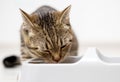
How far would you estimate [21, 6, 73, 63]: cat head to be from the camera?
720 mm

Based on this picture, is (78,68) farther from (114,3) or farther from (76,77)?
(114,3)

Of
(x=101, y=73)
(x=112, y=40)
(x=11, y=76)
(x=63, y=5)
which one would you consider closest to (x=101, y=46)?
(x=112, y=40)

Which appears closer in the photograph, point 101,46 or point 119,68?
point 119,68

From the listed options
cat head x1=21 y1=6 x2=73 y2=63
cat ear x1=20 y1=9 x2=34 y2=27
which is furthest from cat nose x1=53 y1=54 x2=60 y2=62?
cat ear x1=20 y1=9 x2=34 y2=27

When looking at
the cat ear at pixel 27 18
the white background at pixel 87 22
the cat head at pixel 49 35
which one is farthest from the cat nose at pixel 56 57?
the white background at pixel 87 22

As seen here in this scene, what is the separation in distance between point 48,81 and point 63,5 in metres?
0.78

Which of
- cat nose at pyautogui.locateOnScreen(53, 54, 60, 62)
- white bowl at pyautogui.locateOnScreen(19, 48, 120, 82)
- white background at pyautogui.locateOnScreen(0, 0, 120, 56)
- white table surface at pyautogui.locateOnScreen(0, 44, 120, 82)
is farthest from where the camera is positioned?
white background at pyautogui.locateOnScreen(0, 0, 120, 56)

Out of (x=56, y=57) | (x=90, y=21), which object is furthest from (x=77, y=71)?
(x=90, y=21)

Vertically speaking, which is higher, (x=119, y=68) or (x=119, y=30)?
(x=119, y=30)

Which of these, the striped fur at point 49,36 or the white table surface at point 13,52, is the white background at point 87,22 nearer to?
the white table surface at point 13,52

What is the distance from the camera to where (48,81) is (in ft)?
1.71

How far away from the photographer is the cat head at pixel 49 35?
72 cm

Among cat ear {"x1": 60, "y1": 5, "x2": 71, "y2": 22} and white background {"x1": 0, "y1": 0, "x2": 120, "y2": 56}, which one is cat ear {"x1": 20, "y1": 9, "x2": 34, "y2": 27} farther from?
white background {"x1": 0, "y1": 0, "x2": 120, "y2": 56}

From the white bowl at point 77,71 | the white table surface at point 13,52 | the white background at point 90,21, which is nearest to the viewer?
the white bowl at point 77,71
